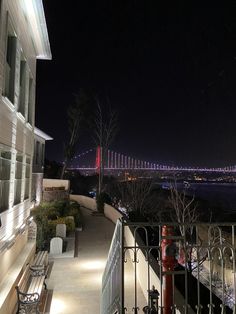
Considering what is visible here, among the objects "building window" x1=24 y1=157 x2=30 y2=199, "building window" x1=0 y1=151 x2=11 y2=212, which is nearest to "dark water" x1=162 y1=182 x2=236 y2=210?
"building window" x1=24 y1=157 x2=30 y2=199

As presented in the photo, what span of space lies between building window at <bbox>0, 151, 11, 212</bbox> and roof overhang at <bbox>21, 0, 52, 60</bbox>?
413cm

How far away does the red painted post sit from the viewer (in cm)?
342

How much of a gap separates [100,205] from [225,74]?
19.9 meters

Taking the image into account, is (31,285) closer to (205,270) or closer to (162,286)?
(162,286)

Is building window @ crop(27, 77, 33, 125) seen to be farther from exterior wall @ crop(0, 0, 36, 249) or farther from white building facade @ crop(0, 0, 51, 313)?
exterior wall @ crop(0, 0, 36, 249)

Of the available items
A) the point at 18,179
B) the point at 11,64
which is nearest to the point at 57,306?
the point at 18,179

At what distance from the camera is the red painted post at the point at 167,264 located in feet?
11.2

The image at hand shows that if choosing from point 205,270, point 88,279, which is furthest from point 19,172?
point 205,270

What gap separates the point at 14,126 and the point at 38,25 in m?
3.77

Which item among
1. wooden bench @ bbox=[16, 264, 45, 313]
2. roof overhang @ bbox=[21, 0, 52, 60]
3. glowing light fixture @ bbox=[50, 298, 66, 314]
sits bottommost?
glowing light fixture @ bbox=[50, 298, 66, 314]

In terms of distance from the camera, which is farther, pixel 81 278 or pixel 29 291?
pixel 81 278

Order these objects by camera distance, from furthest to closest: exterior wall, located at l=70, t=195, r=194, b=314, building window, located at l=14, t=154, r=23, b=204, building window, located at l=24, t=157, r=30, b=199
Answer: building window, located at l=24, t=157, r=30, b=199, building window, located at l=14, t=154, r=23, b=204, exterior wall, located at l=70, t=195, r=194, b=314

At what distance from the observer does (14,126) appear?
7.45 meters

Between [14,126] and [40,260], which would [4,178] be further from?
[40,260]
